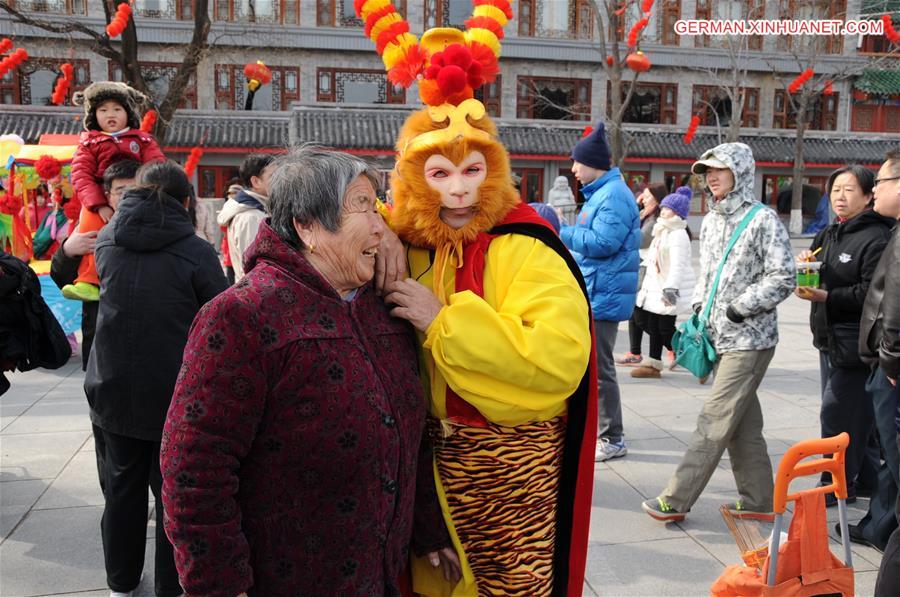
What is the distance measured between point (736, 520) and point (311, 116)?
21511 mm

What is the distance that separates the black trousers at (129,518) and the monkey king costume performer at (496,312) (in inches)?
52.0

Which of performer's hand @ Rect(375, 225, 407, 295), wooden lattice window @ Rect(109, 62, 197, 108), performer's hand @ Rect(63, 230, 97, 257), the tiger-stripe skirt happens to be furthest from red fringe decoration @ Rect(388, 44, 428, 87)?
wooden lattice window @ Rect(109, 62, 197, 108)

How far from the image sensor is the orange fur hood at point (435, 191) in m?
2.11

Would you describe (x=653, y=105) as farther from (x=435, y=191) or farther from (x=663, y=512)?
(x=435, y=191)

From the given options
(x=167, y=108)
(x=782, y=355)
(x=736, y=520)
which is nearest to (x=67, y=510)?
(x=736, y=520)

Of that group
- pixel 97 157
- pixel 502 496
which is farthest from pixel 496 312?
pixel 97 157

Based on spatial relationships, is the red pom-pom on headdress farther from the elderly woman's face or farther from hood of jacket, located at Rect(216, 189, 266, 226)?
the elderly woman's face

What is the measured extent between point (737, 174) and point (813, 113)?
29.4 m

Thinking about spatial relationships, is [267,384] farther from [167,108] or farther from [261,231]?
[167,108]

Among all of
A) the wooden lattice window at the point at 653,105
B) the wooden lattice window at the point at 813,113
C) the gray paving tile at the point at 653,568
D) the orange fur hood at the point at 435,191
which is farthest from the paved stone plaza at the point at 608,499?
the wooden lattice window at the point at 813,113

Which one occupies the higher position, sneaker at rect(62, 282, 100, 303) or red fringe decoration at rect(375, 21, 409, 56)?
red fringe decoration at rect(375, 21, 409, 56)

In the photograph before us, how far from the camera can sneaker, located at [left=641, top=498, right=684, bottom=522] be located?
385cm

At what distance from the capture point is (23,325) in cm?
360

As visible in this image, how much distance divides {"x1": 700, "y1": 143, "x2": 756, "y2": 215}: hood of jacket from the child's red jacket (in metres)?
3.01
